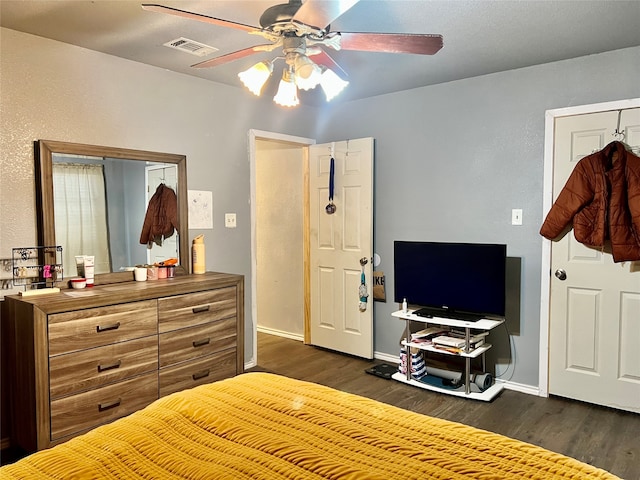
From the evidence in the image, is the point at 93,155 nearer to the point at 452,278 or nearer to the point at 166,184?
the point at 166,184

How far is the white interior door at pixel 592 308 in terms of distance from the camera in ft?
9.89

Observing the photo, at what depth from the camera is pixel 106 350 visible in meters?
2.61

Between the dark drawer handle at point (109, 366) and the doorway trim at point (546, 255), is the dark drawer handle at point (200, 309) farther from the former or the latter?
the doorway trim at point (546, 255)

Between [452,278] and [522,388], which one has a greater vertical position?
[452,278]

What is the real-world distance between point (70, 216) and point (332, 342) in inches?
100

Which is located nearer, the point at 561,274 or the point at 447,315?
the point at 561,274

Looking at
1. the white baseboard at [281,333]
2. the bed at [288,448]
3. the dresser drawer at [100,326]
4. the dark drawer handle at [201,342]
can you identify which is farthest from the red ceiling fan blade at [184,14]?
the white baseboard at [281,333]

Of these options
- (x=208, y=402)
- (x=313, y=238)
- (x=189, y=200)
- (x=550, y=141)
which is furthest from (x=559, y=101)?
(x=208, y=402)

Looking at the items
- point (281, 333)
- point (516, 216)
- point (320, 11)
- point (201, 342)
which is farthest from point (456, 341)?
point (320, 11)

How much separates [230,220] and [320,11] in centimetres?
251

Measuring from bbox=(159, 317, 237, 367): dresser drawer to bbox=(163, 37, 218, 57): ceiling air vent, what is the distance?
177cm

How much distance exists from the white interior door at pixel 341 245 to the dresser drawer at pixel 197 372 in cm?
131

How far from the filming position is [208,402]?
1603 millimetres

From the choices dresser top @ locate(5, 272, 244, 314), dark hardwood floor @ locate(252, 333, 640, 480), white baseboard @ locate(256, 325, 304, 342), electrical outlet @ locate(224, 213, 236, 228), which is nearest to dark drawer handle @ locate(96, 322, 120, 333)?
dresser top @ locate(5, 272, 244, 314)
